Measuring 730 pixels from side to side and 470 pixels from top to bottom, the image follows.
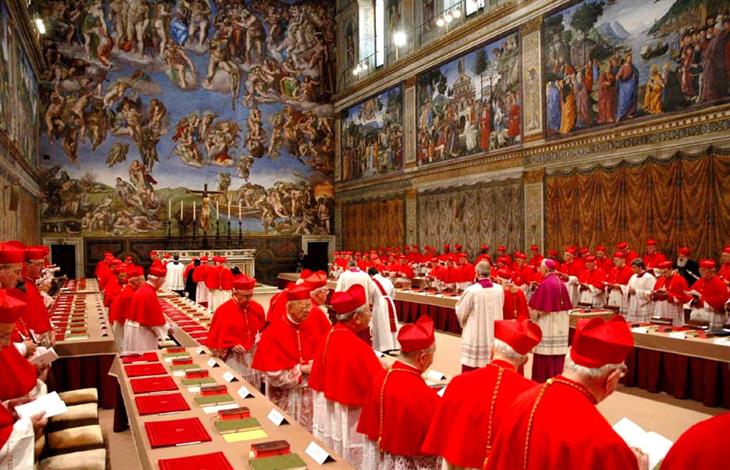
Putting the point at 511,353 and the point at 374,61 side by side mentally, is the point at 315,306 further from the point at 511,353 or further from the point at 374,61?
the point at 374,61

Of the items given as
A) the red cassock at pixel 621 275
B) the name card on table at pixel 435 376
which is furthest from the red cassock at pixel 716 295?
the name card on table at pixel 435 376

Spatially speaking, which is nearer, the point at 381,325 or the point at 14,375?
the point at 14,375

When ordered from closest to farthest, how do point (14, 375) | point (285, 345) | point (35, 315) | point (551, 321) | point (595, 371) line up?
point (595, 371), point (14, 375), point (285, 345), point (35, 315), point (551, 321)

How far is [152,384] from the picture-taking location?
556 centimetres

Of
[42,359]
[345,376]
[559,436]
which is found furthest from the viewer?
[42,359]

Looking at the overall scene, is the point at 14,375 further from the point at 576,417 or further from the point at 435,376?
the point at 576,417

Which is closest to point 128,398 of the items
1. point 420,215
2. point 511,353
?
point 511,353

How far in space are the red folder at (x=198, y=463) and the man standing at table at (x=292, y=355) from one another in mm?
2008

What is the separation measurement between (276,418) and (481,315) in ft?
16.6

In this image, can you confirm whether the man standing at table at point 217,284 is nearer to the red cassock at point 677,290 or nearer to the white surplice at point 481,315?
the white surplice at point 481,315

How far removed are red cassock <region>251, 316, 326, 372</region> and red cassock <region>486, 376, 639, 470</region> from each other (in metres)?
2.99

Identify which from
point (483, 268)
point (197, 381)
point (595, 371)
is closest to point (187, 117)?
point (483, 268)

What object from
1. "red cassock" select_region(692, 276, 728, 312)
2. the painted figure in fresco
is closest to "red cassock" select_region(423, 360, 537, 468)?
"red cassock" select_region(692, 276, 728, 312)

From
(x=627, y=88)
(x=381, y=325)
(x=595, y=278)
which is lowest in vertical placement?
(x=381, y=325)
